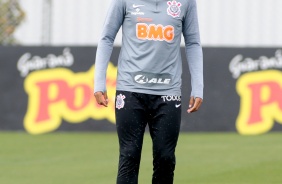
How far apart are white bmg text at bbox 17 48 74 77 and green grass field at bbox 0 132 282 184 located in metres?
1.09

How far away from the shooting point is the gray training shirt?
658cm

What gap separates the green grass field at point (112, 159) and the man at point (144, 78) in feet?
10.0

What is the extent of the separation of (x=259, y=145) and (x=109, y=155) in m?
2.59

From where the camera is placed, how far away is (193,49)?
682cm

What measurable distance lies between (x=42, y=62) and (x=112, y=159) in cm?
465

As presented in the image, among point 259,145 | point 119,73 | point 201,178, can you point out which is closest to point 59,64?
point 259,145

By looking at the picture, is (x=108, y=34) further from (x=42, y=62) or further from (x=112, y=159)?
(x=42, y=62)

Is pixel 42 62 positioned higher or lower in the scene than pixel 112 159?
higher

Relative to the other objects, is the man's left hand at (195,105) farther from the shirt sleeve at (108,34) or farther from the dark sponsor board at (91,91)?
the dark sponsor board at (91,91)

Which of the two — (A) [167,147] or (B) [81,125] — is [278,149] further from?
(A) [167,147]

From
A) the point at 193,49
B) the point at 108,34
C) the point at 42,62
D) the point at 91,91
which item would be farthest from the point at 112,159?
the point at 108,34

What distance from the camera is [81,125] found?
16297 millimetres

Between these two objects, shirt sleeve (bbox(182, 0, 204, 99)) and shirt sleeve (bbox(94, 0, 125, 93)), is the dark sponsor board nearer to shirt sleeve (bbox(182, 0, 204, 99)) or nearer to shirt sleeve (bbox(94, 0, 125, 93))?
shirt sleeve (bbox(182, 0, 204, 99))

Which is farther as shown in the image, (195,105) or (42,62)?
(42,62)
